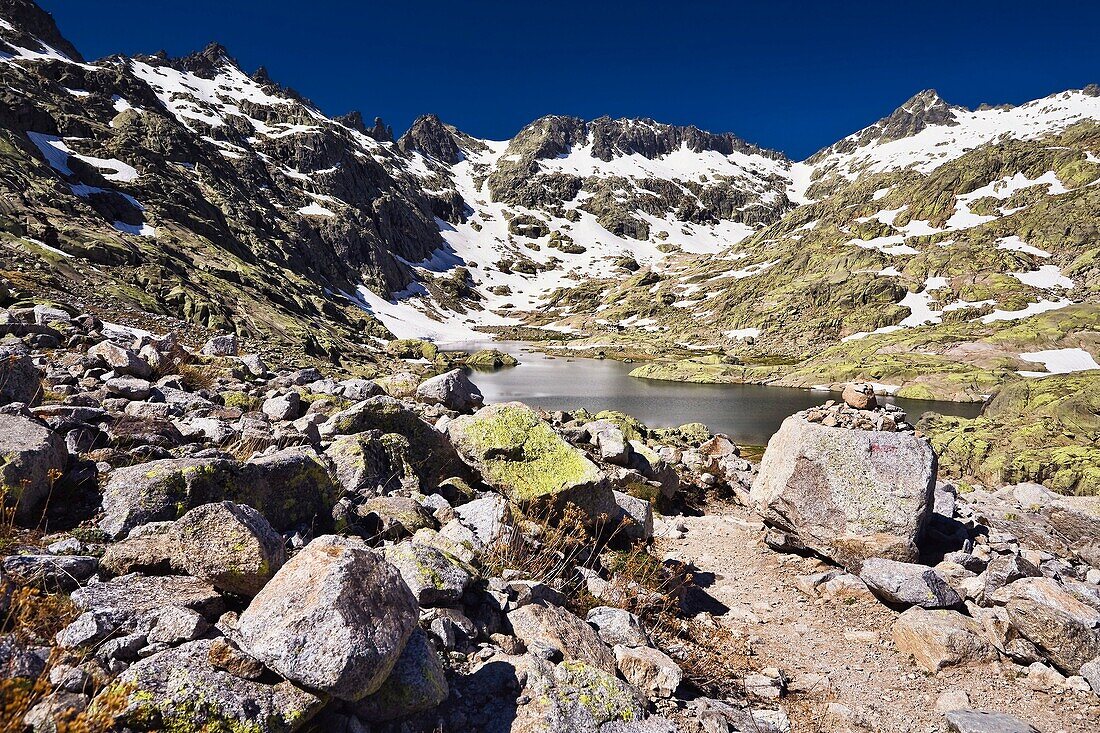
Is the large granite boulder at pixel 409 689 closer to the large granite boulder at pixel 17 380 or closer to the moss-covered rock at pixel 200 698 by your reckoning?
the moss-covered rock at pixel 200 698

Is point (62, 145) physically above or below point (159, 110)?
below

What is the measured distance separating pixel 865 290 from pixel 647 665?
157596 mm

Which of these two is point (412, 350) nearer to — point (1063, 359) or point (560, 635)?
point (560, 635)

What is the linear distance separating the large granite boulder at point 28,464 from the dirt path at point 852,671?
9.65m

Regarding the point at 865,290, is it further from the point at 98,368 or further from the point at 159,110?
the point at 159,110

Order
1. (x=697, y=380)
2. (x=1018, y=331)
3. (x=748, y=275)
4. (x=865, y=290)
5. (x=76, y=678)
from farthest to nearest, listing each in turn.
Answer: (x=748, y=275) < (x=865, y=290) < (x=697, y=380) < (x=1018, y=331) < (x=76, y=678)

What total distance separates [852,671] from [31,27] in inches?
10029

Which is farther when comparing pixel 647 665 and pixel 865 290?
pixel 865 290

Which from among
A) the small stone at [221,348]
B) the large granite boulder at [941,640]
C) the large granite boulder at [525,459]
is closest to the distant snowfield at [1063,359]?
the large granite boulder at [941,640]

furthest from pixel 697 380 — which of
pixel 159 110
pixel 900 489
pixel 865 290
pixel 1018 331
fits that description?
pixel 159 110

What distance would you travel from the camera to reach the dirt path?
7.21 metres

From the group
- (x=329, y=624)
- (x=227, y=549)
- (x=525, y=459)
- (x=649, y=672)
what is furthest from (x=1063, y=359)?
(x=227, y=549)

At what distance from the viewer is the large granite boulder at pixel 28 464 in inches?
191

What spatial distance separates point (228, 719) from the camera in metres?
3.21
